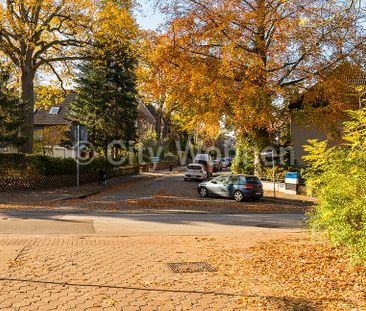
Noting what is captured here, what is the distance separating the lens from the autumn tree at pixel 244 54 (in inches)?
815

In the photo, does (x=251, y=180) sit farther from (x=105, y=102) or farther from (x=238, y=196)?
(x=105, y=102)

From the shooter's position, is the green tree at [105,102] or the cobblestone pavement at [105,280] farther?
the green tree at [105,102]

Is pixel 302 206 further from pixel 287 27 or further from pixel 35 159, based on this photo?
pixel 35 159

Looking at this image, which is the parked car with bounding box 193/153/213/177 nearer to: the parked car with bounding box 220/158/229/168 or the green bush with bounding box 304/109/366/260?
the parked car with bounding box 220/158/229/168

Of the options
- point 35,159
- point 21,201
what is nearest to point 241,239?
point 21,201

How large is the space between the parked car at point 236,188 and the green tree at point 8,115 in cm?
1095

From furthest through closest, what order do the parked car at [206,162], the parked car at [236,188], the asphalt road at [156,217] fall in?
the parked car at [206,162], the parked car at [236,188], the asphalt road at [156,217]

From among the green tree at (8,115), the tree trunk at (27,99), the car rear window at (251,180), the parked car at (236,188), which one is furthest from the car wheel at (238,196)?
the tree trunk at (27,99)

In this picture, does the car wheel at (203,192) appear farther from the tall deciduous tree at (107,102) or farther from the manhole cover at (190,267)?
the manhole cover at (190,267)

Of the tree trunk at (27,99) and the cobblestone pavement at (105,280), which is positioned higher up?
the tree trunk at (27,99)

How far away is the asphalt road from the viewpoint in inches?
491

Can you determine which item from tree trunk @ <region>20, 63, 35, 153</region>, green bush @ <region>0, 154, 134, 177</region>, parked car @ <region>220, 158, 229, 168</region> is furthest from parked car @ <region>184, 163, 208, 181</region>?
parked car @ <region>220, 158, 229, 168</region>

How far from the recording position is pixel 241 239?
35.8 ft

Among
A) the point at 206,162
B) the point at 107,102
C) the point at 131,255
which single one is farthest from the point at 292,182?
the point at 131,255
